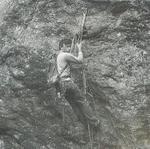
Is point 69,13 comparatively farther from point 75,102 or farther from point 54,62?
point 75,102

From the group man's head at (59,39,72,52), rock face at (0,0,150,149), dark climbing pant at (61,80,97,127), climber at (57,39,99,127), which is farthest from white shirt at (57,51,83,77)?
man's head at (59,39,72,52)

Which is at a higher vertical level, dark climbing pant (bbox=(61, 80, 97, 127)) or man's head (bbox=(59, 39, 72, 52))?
man's head (bbox=(59, 39, 72, 52))

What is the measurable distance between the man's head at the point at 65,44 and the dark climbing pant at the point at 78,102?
3.24ft

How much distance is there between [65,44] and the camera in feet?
32.8

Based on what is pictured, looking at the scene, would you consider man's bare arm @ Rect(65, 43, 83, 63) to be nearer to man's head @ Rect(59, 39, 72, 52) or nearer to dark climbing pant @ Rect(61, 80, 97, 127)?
dark climbing pant @ Rect(61, 80, 97, 127)

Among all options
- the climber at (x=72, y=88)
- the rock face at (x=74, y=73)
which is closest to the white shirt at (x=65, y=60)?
the climber at (x=72, y=88)

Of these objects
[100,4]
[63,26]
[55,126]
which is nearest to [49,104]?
[55,126]

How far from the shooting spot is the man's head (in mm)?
9934

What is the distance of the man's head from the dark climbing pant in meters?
0.99

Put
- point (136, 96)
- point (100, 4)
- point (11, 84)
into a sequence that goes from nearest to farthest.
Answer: point (136, 96)
point (100, 4)
point (11, 84)

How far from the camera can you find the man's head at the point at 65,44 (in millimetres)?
9934

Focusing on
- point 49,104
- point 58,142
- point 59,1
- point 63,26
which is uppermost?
point 59,1

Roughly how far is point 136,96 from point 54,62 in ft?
6.92

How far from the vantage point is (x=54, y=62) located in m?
9.94
